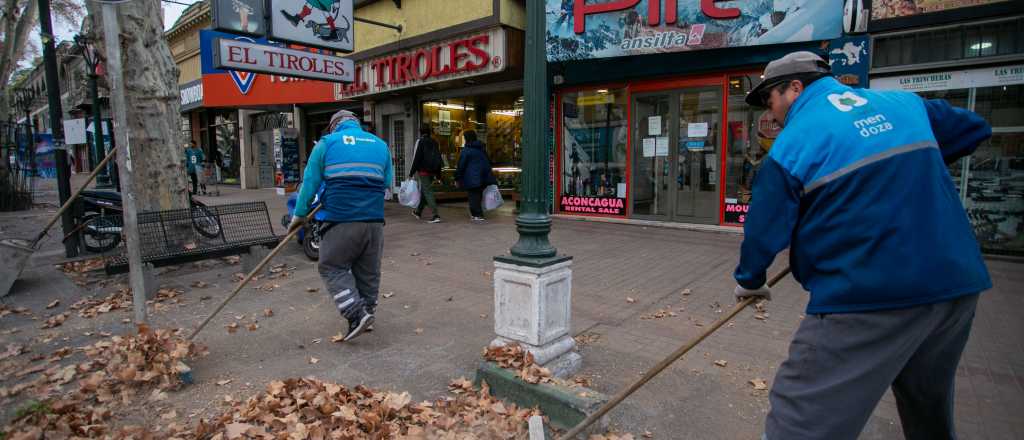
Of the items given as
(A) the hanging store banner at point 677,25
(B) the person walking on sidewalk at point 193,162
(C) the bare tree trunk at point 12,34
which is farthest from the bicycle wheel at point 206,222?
(C) the bare tree trunk at point 12,34

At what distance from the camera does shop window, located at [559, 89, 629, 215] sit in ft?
34.5

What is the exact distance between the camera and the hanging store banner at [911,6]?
692 centimetres

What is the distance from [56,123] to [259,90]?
8643 mm

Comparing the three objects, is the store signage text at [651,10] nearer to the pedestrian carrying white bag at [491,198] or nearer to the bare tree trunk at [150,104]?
the pedestrian carrying white bag at [491,198]

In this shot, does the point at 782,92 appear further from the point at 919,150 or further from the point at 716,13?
the point at 716,13

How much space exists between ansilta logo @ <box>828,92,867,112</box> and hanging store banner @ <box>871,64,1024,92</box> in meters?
6.86

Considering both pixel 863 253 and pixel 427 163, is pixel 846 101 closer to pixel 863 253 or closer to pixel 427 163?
pixel 863 253

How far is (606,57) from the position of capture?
9352mm

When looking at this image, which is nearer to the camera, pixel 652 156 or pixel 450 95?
pixel 652 156

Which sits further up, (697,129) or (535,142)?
(697,129)

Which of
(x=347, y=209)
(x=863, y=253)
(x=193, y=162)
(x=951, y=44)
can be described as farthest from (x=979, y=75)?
(x=193, y=162)

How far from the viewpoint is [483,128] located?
612 inches

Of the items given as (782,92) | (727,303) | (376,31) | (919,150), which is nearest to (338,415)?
(782,92)

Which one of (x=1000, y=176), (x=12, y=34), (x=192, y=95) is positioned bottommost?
(x=1000, y=176)
